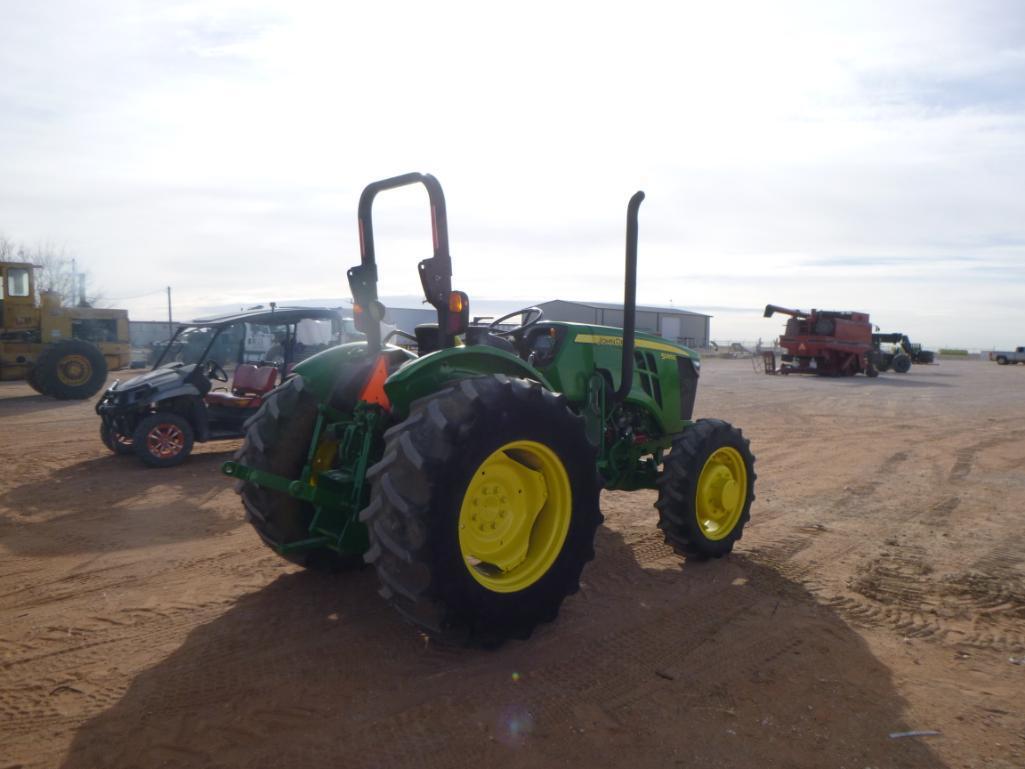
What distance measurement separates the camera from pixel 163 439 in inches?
346

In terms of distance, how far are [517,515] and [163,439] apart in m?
6.48

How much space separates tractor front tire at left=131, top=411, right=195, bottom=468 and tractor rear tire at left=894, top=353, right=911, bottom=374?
31.6 meters

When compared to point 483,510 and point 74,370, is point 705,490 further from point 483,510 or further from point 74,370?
point 74,370

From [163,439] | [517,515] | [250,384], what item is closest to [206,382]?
[250,384]

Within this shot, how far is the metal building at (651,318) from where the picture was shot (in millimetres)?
53531

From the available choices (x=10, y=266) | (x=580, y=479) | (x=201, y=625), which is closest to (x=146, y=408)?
(x=201, y=625)

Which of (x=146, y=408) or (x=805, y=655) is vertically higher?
(x=146, y=408)

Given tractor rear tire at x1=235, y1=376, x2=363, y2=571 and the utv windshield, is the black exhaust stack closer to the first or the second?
tractor rear tire at x1=235, y1=376, x2=363, y2=571

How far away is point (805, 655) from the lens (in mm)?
3709

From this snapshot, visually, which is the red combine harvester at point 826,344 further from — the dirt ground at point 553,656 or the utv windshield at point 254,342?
the dirt ground at point 553,656

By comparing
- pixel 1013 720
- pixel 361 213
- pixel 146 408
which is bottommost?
pixel 1013 720

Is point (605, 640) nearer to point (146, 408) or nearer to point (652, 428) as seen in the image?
point (652, 428)

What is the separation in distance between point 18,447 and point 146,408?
2374 millimetres

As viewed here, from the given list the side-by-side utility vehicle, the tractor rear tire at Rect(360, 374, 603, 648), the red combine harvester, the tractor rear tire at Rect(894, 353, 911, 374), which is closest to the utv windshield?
the side-by-side utility vehicle
